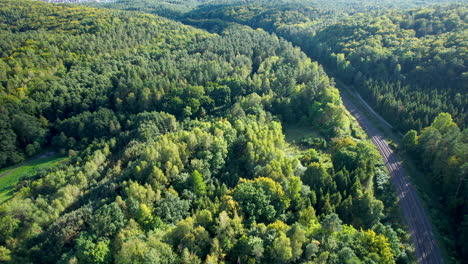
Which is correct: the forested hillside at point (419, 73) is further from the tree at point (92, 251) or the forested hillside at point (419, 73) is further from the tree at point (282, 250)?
the tree at point (92, 251)

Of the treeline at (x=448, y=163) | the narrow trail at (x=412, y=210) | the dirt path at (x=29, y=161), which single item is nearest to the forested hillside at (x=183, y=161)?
the dirt path at (x=29, y=161)

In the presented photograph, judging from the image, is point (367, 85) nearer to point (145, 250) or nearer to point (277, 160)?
point (277, 160)

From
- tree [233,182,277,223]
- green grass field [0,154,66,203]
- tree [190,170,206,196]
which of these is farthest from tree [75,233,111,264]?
green grass field [0,154,66,203]

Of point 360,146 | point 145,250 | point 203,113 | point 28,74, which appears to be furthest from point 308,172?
point 28,74

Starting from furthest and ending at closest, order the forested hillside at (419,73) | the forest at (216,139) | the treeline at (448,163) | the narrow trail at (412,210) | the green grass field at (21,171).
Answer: the green grass field at (21,171) < the forested hillside at (419,73) < the treeline at (448,163) < the narrow trail at (412,210) < the forest at (216,139)

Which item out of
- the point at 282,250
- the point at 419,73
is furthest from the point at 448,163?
the point at 419,73

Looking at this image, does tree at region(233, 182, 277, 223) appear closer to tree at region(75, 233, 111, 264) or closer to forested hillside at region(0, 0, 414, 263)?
forested hillside at region(0, 0, 414, 263)
